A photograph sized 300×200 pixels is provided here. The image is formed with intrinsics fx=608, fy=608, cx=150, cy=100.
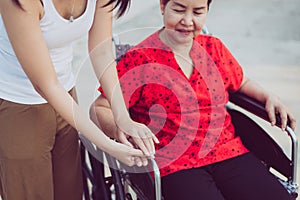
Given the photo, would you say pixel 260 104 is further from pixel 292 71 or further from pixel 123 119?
pixel 292 71

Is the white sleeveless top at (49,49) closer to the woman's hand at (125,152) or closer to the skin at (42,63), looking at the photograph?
the skin at (42,63)

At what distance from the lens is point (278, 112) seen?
6.73 feet

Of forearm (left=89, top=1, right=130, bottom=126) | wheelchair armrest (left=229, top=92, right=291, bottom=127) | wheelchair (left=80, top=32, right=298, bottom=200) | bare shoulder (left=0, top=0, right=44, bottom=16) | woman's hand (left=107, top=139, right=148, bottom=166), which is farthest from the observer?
wheelchair armrest (left=229, top=92, right=291, bottom=127)

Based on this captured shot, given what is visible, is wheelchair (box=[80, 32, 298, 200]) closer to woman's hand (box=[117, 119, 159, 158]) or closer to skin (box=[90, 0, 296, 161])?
skin (box=[90, 0, 296, 161])

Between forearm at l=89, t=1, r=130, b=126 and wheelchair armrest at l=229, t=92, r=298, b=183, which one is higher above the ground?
forearm at l=89, t=1, r=130, b=126

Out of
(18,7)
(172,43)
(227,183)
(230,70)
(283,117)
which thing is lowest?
(227,183)

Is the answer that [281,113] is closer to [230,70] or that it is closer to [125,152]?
[230,70]

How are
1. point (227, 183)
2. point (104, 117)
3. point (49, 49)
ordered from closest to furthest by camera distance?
1. point (49, 49)
2. point (104, 117)
3. point (227, 183)

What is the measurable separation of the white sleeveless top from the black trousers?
50 cm

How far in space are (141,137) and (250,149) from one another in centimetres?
61

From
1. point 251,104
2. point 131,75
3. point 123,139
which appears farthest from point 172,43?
point 123,139

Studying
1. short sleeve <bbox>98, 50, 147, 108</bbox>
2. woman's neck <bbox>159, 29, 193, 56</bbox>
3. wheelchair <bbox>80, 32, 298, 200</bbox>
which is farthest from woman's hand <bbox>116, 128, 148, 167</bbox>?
woman's neck <bbox>159, 29, 193, 56</bbox>

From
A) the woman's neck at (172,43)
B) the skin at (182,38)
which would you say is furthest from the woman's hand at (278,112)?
the woman's neck at (172,43)

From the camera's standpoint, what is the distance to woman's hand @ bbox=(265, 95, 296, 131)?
2023 millimetres
